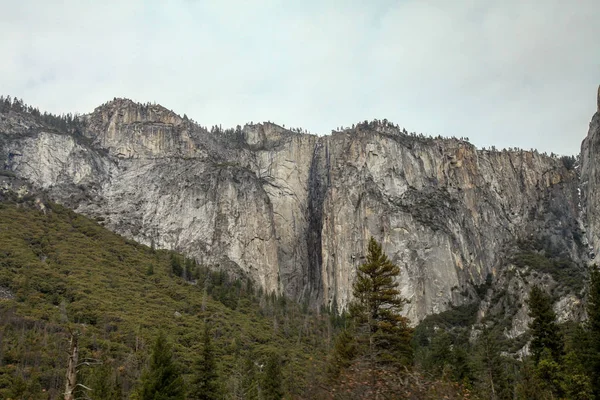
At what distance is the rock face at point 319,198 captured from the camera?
130625 millimetres

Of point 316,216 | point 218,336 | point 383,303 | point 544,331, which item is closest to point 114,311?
point 218,336

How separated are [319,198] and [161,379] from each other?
130104mm

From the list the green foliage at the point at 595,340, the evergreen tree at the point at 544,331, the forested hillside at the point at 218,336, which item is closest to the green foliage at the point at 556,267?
the forested hillside at the point at 218,336

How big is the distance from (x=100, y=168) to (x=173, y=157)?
65.5 feet

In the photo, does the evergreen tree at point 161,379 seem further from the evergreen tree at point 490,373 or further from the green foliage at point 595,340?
the evergreen tree at point 490,373

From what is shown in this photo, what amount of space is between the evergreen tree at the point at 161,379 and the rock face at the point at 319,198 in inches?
3818

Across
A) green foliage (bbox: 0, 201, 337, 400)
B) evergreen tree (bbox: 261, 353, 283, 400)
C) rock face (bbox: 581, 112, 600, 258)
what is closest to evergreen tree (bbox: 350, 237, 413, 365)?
evergreen tree (bbox: 261, 353, 283, 400)

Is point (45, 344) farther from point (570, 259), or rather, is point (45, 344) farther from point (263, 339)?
point (570, 259)

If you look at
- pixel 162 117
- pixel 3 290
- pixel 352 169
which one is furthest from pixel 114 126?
pixel 3 290

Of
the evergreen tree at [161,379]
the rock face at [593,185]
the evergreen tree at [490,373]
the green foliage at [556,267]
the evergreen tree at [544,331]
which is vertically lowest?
the evergreen tree at [161,379]

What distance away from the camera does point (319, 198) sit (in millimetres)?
158250

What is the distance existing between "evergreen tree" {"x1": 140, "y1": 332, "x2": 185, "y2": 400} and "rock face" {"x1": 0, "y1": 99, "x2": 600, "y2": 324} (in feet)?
318

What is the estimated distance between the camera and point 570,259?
125 metres

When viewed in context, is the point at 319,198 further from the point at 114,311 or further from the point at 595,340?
the point at 595,340
